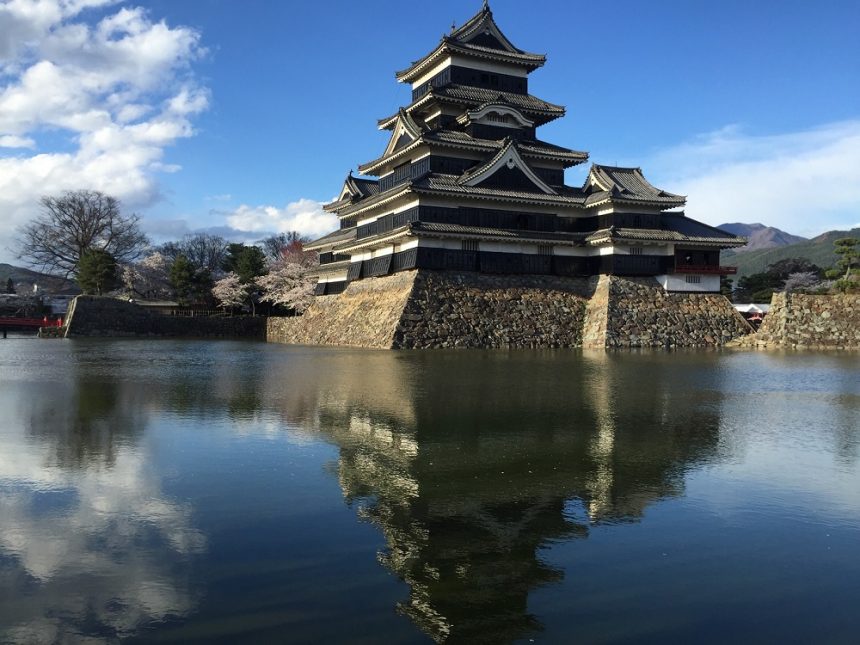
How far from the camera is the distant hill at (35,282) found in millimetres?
73688

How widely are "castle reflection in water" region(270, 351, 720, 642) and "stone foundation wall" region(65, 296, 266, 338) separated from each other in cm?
3981

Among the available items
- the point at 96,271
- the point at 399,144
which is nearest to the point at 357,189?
the point at 399,144

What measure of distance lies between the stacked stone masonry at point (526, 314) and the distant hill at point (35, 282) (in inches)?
1835

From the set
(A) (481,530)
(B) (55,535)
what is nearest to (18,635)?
(B) (55,535)

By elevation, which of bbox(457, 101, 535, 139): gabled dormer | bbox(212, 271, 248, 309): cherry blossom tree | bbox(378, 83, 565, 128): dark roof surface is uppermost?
bbox(378, 83, 565, 128): dark roof surface

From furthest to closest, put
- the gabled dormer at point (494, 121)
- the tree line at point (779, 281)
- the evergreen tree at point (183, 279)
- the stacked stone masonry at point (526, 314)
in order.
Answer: the tree line at point (779, 281)
the evergreen tree at point (183, 279)
the gabled dormer at point (494, 121)
the stacked stone masonry at point (526, 314)

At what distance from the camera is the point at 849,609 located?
447 centimetres

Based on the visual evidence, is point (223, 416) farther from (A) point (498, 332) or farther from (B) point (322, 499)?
(A) point (498, 332)

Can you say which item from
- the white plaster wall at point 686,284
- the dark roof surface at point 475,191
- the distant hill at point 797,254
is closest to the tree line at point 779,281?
the white plaster wall at point 686,284

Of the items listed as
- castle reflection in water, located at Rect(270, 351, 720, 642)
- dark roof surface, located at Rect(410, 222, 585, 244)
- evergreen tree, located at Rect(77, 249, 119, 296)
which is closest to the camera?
castle reflection in water, located at Rect(270, 351, 720, 642)

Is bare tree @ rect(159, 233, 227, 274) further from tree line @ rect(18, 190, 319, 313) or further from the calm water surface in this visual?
the calm water surface

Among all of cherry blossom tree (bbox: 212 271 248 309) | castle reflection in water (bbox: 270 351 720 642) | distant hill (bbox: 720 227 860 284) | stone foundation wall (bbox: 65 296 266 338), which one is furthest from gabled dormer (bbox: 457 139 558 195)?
distant hill (bbox: 720 227 860 284)

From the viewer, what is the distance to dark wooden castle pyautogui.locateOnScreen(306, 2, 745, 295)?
1384 inches

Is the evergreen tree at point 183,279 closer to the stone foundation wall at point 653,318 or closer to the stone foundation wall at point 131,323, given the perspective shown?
the stone foundation wall at point 131,323
